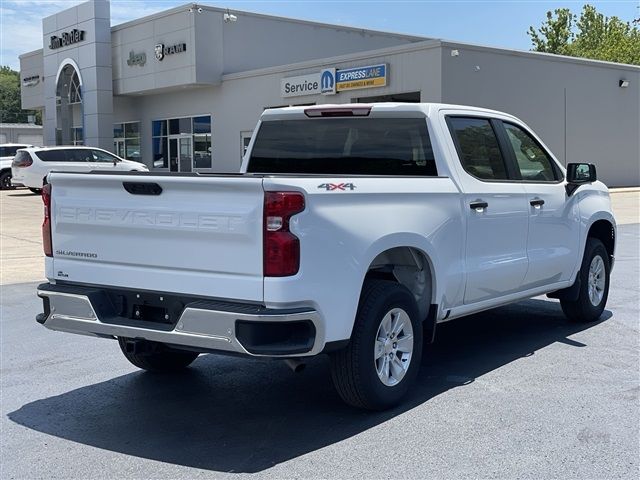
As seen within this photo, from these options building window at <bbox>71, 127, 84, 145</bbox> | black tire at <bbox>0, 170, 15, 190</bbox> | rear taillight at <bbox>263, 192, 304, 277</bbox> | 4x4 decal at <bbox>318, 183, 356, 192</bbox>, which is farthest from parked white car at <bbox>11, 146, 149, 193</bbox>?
rear taillight at <bbox>263, 192, 304, 277</bbox>

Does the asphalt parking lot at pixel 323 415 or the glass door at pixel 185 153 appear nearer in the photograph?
the asphalt parking lot at pixel 323 415

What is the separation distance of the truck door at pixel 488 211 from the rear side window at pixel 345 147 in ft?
1.02

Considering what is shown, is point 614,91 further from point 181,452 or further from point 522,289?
point 181,452

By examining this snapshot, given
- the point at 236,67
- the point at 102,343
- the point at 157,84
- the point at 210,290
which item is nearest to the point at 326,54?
the point at 236,67

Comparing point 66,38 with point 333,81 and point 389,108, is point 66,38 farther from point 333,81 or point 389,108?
→ point 389,108

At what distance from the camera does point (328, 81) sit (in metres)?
27.5

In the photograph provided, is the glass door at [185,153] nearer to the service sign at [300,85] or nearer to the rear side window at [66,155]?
the service sign at [300,85]

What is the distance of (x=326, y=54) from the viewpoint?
36906 millimetres

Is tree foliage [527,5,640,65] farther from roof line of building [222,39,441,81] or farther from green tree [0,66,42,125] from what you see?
green tree [0,66,42,125]

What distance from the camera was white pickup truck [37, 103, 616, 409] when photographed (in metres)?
4.33

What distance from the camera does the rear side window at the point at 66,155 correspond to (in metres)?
27.3

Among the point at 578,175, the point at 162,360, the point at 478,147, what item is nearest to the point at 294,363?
the point at 162,360

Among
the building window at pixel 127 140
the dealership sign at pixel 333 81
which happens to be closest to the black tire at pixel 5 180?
the building window at pixel 127 140

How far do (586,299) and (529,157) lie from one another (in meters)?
1.66
